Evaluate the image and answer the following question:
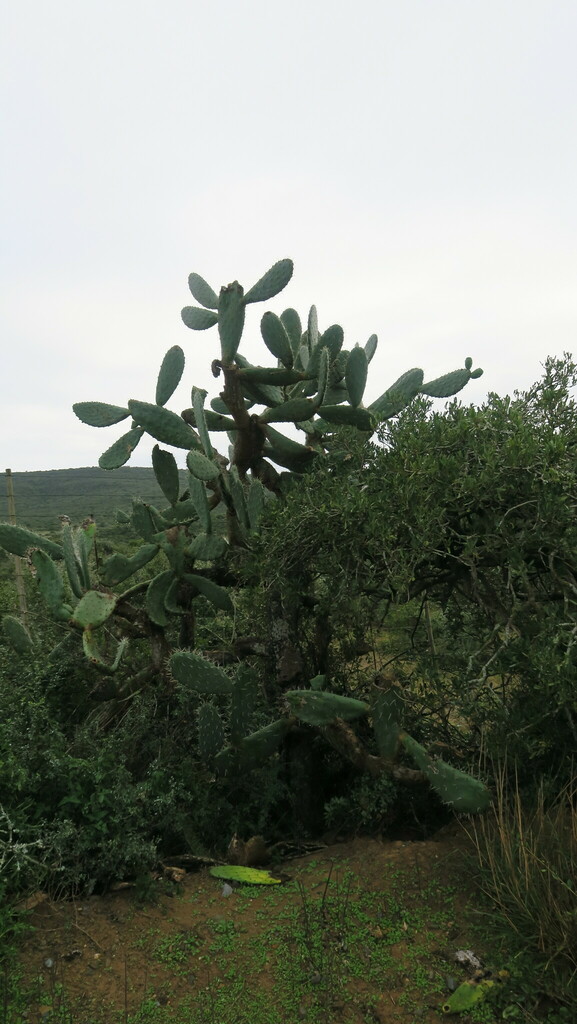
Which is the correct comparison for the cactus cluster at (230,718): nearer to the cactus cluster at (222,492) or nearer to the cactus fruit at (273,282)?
the cactus cluster at (222,492)

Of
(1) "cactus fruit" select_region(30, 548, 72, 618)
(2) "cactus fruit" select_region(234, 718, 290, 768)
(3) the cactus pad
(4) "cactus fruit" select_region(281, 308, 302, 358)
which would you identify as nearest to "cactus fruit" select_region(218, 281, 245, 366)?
(4) "cactus fruit" select_region(281, 308, 302, 358)

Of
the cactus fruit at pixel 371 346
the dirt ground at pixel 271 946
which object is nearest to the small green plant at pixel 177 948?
the dirt ground at pixel 271 946

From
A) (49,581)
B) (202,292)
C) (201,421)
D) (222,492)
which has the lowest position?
(49,581)

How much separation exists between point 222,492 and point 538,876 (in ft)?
8.38

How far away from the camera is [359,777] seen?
3762mm

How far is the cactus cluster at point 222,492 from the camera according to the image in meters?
3.59

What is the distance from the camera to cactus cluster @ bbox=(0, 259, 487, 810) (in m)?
3.59

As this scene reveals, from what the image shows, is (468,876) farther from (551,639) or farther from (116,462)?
(116,462)

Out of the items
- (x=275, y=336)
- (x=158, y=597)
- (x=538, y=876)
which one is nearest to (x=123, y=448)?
(x=158, y=597)

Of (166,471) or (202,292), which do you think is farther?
(202,292)

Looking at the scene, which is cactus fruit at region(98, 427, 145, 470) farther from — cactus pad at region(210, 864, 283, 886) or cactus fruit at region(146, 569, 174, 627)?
cactus pad at region(210, 864, 283, 886)

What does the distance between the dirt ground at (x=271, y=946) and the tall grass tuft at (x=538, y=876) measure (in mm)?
163

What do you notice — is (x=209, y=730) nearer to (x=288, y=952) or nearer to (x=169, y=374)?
(x=288, y=952)

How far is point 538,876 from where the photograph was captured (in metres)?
2.56
